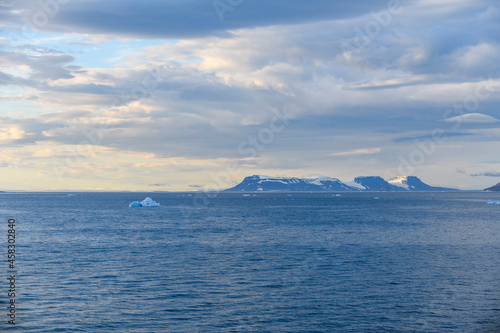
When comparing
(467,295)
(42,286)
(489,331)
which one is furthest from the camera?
(42,286)

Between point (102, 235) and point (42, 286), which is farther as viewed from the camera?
point (102, 235)

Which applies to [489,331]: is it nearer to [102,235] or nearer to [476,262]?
[476,262]

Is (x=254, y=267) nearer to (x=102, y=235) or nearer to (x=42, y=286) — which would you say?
(x=42, y=286)

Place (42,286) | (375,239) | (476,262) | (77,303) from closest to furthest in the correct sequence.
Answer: (77,303), (42,286), (476,262), (375,239)

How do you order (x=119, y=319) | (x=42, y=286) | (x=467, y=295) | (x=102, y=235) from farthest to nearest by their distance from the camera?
(x=102, y=235) < (x=42, y=286) < (x=467, y=295) < (x=119, y=319)

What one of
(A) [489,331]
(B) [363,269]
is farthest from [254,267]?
(A) [489,331]

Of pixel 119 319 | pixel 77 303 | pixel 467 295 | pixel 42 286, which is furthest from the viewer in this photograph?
pixel 42 286

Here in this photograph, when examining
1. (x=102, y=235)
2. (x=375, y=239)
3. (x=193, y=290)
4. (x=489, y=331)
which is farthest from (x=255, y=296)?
(x=102, y=235)

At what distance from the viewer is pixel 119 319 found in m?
33.6

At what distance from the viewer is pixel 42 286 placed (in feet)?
141

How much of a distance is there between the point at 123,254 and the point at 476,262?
45487mm

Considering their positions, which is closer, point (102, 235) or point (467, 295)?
point (467, 295)

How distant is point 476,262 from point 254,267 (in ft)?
90.4

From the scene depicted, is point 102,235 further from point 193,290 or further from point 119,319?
point 119,319
